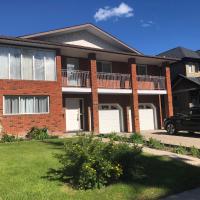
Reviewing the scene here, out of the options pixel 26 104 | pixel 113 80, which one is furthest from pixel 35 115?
pixel 113 80

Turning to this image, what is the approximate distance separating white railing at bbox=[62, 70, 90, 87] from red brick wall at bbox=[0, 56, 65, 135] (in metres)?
1.61

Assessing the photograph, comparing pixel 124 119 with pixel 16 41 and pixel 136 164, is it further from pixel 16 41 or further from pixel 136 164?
pixel 136 164

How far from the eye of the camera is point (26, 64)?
60.6 feet

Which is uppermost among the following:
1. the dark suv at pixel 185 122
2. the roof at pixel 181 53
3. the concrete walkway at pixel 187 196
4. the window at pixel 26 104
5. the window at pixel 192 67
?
the roof at pixel 181 53

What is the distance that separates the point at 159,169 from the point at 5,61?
11.7 meters

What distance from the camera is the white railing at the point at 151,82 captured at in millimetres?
25266

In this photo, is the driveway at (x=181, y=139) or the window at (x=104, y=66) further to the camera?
the window at (x=104, y=66)

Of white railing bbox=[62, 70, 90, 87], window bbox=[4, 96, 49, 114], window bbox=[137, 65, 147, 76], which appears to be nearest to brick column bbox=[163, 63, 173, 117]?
window bbox=[137, 65, 147, 76]

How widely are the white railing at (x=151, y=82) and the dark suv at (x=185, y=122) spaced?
4.92m

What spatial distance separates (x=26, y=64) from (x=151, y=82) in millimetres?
11199

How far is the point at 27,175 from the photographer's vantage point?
8070mm

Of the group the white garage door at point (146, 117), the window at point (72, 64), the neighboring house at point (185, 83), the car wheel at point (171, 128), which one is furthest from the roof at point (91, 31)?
the car wheel at point (171, 128)

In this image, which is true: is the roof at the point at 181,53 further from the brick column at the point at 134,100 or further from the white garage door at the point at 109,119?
the white garage door at the point at 109,119

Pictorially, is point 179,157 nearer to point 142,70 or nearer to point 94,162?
point 94,162
